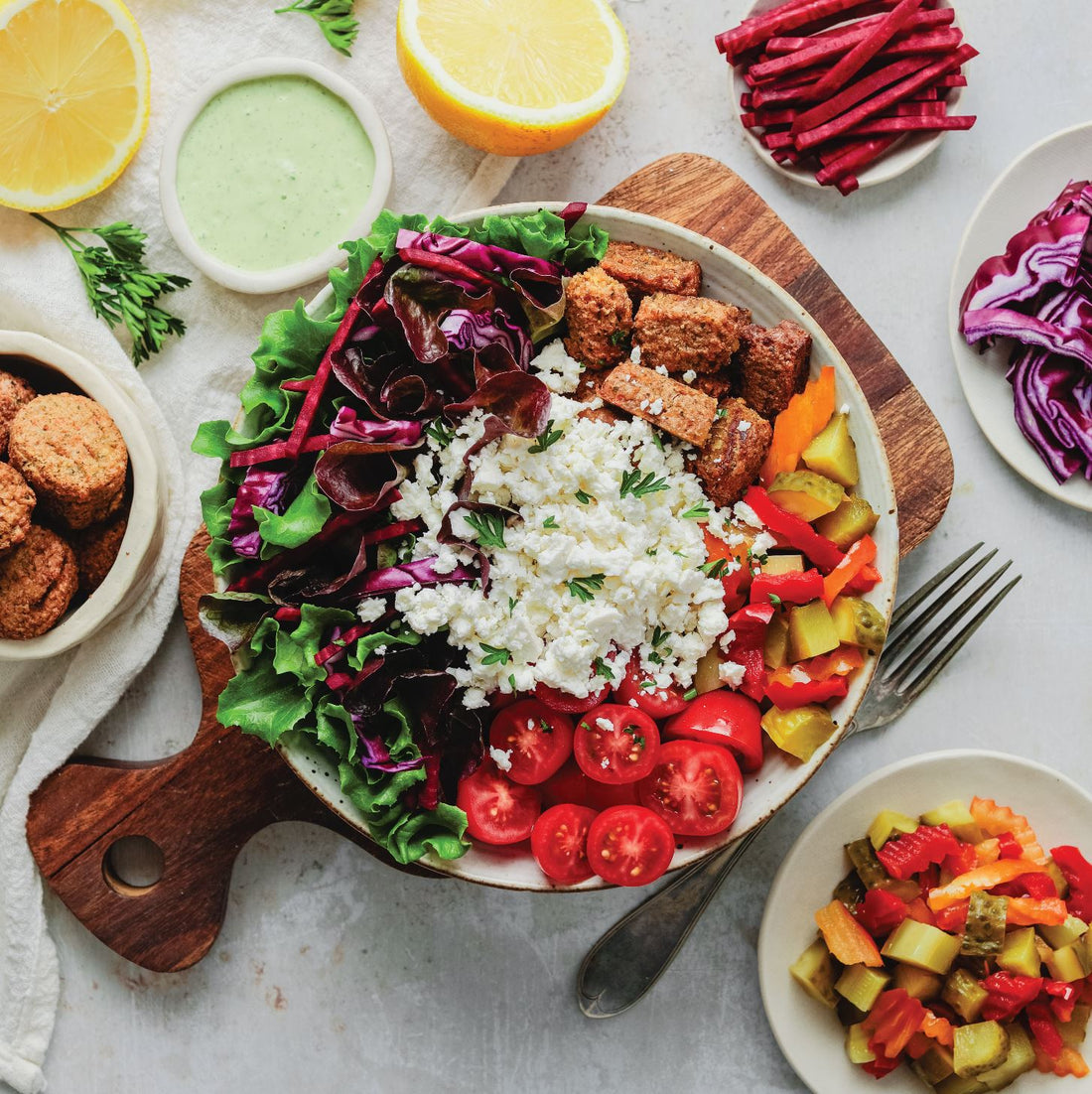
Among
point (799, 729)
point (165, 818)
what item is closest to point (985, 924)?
point (799, 729)

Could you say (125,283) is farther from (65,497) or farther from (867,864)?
(867,864)

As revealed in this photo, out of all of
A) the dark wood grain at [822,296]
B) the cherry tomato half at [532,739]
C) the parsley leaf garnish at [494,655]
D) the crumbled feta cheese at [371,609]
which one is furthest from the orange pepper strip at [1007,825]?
the crumbled feta cheese at [371,609]

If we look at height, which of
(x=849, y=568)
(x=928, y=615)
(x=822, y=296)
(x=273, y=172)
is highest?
(x=273, y=172)

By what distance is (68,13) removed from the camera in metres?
2.90

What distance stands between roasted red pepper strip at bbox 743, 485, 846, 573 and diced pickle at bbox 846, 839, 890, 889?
0.95 metres

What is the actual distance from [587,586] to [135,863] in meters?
1.78

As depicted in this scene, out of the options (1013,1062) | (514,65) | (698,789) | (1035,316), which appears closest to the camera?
(698,789)

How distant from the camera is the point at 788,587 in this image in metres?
2.59

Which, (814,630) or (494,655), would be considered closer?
(494,655)

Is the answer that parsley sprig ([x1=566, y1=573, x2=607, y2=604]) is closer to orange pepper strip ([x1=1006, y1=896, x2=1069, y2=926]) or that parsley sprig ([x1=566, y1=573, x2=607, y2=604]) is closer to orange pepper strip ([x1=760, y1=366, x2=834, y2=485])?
orange pepper strip ([x1=760, y1=366, x2=834, y2=485])

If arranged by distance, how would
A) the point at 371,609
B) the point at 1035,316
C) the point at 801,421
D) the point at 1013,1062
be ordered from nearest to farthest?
the point at 371,609 → the point at 801,421 → the point at 1013,1062 → the point at 1035,316

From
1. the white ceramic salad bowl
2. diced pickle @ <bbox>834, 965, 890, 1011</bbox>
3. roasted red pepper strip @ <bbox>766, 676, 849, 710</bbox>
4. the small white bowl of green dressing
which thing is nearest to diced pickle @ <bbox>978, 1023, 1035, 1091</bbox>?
diced pickle @ <bbox>834, 965, 890, 1011</bbox>

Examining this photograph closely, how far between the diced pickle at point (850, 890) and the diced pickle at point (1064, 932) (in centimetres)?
55

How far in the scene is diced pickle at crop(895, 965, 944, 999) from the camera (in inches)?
119
